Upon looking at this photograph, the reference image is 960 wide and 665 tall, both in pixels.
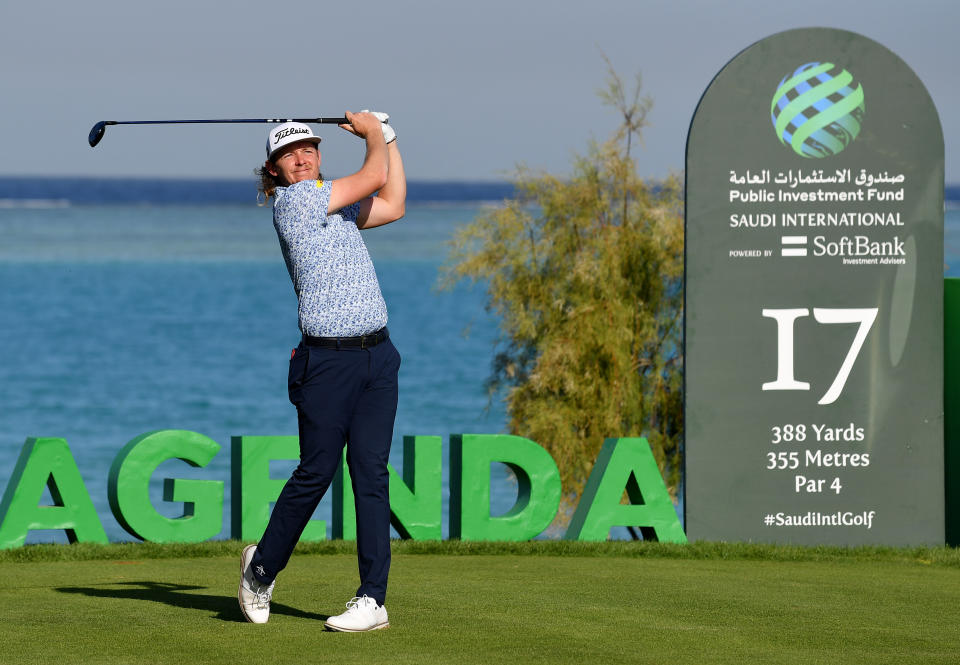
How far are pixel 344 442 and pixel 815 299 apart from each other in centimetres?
381

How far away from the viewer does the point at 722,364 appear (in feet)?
28.2

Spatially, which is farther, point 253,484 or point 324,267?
point 253,484

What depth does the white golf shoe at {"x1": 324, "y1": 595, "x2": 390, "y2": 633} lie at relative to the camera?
216 inches

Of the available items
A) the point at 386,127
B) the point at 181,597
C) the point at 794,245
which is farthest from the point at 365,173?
the point at 794,245

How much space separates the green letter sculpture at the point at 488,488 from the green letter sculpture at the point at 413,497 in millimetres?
129

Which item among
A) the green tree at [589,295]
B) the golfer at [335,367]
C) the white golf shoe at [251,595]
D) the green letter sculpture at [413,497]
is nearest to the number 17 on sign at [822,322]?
the green letter sculpture at [413,497]

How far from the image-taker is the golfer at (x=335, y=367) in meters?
5.55

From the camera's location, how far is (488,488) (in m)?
8.70

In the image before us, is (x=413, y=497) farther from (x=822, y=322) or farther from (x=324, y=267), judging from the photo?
(x=324, y=267)

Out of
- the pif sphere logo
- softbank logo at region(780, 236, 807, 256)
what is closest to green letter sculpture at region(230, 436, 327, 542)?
softbank logo at region(780, 236, 807, 256)

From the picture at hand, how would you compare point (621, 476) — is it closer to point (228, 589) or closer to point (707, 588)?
point (707, 588)

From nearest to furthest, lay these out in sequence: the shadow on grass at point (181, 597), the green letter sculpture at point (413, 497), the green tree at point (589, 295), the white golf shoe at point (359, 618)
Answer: the white golf shoe at point (359, 618), the shadow on grass at point (181, 597), the green letter sculpture at point (413, 497), the green tree at point (589, 295)

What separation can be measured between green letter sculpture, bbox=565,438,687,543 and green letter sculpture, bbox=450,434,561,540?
0.22 meters

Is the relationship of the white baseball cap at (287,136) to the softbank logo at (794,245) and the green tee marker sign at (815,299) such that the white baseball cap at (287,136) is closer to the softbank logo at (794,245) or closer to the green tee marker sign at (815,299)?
the green tee marker sign at (815,299)
